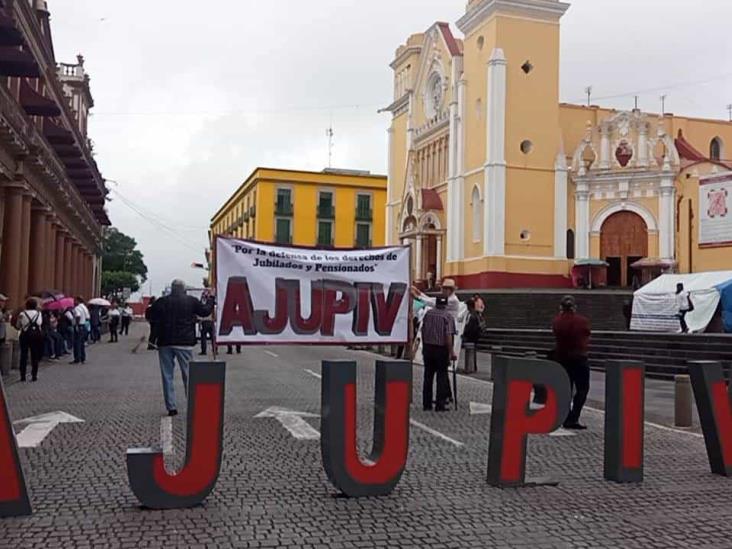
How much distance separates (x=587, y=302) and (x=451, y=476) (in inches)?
1126

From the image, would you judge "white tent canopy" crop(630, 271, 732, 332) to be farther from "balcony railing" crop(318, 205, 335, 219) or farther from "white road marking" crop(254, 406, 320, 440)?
"balcony railing" crop(318, 205, 335, 219)

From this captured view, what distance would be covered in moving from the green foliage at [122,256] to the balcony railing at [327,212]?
146ft

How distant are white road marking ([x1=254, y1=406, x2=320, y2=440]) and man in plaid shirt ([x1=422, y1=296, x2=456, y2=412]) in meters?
2.02

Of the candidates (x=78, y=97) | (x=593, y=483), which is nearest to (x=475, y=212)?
(x=78, y=97)

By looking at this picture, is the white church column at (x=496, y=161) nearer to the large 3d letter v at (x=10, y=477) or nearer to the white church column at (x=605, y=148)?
the white church column at (x=605, y=148)

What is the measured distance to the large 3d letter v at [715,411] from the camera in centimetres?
833

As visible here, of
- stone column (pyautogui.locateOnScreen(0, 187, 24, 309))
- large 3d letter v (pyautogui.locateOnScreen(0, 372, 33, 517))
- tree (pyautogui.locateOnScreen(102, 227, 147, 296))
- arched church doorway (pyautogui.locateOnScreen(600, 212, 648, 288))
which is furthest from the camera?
tree (pyautogui.locateOnScreen(102, 227, 147, 296))

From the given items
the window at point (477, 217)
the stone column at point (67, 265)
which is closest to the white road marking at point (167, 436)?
the stone column at point (67, 265)

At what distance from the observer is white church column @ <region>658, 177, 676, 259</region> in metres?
42.7

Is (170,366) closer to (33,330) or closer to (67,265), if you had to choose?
(33,330)

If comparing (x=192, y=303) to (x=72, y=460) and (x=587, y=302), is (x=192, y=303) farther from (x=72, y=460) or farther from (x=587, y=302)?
(x=587, y=302)

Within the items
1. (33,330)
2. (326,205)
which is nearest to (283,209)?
(326,205)

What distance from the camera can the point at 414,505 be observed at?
22.5 feet

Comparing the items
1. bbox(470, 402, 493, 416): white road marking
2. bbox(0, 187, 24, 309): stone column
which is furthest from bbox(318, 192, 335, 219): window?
bbox(470, 402, 493, 416): white road marking
